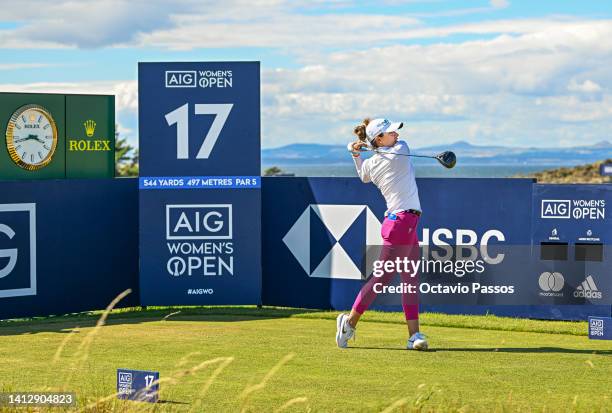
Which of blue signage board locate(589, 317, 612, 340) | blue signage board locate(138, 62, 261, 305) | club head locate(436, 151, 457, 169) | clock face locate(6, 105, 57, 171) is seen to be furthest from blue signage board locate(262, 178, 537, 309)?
clock face locate(6, 105, 57, 171)

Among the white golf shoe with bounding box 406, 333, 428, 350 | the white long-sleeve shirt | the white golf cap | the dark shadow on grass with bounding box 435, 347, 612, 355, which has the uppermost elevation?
the white golf cap

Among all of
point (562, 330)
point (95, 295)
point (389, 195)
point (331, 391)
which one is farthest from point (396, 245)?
point (95, 295)

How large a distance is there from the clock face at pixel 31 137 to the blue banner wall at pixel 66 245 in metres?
0.46

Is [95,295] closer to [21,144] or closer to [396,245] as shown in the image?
[21,144]

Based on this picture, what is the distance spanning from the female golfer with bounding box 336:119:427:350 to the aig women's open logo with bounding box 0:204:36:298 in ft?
13.8

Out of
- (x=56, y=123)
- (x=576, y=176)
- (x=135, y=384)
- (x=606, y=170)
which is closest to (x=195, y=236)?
(x=56, y=123)

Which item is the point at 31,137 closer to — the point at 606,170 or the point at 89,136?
the point at 89,136

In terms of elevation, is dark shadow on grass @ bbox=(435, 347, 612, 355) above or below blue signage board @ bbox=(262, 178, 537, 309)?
below

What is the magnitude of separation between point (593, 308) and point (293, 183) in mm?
3760

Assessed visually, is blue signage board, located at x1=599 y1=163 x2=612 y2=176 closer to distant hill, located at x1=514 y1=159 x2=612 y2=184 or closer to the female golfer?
the female golfer

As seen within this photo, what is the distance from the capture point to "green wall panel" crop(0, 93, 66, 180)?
12.8 metres

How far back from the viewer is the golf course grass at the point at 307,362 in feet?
25.1

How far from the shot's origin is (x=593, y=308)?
12328 mm

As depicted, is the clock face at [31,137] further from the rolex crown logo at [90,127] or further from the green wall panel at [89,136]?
the rolex crown logo at [90,127]
